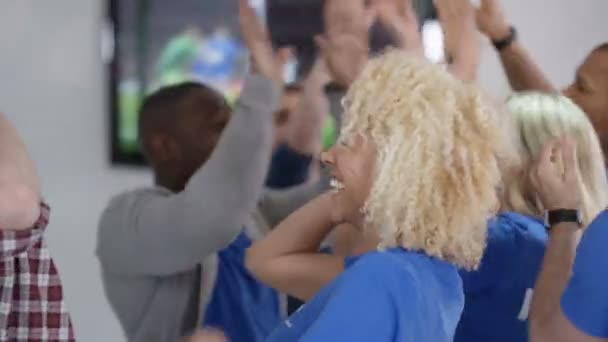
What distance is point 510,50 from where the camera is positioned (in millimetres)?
2334

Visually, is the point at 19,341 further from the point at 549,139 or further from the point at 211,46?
the point at 211,46

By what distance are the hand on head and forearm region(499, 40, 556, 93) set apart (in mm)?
796

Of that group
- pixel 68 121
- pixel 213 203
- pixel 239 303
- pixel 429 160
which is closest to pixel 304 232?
pixel 213 203

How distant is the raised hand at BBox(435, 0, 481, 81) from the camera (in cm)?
180

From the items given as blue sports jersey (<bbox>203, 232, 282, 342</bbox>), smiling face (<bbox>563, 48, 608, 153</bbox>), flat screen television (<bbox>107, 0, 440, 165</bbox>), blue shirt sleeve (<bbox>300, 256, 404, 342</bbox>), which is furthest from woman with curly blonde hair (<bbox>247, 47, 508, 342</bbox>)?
flat screen television (<bbox>107, 0, 440, 165</bbox>)

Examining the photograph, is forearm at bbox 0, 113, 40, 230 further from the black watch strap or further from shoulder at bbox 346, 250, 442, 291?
the black watch strap

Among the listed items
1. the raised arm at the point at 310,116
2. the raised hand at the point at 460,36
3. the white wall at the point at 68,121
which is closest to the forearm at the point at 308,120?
the raised arm at the point at 310,116

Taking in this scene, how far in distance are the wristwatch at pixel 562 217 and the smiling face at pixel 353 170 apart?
Answer: 1.17 feet

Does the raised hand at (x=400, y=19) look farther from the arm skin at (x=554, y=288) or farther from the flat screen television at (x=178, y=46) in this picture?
the flat screen television at (x=178, y=46)

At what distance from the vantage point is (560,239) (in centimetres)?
149

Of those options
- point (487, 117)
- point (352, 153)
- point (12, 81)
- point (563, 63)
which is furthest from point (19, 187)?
point (563, 63)

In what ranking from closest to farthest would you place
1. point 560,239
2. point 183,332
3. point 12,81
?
point 560,239, point 183,332, point 12,81

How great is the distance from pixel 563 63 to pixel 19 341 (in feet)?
8.25

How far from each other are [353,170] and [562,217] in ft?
1.34
